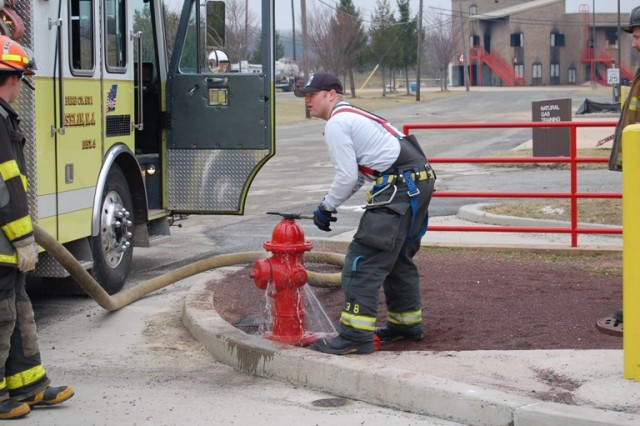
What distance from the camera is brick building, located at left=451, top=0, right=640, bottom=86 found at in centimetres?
9875

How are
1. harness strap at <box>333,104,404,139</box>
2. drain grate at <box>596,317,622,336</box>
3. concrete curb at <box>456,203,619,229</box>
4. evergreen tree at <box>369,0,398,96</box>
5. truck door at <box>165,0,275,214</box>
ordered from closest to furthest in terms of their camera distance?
harness strap at <box>333,104,404,139</box> → drain grate at <box>596,317,622,336</box> → truck door at <box>165,0,275,214</box> → concrete curb at <box>456,203,619,229</box> → evergreen tree at <box>369,0,398,96</box>

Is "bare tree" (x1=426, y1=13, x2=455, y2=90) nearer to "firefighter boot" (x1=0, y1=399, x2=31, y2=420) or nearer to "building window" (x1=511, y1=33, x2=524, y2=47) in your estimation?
"building window" (x1=511, y1=33, x2=524, y2=47)

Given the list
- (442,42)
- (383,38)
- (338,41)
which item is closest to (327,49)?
(338,41)

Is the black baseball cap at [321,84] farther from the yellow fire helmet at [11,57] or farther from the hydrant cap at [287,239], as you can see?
the yellow fire helmet at [11,57]

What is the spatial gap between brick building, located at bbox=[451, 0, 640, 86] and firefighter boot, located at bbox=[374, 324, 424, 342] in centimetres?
9388

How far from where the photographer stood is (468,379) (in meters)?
5.61

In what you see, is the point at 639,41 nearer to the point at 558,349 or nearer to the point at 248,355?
the point at 558,349

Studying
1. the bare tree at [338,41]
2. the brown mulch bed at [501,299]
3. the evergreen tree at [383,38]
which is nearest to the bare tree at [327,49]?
the bare tree at [338,41]

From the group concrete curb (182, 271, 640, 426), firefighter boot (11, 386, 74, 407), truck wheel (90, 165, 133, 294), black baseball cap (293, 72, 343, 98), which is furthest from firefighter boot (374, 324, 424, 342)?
truck wheel (90, 165, 133, 294)

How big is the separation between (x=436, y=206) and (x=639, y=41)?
8.05m

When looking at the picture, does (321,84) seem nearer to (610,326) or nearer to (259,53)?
(610,326)

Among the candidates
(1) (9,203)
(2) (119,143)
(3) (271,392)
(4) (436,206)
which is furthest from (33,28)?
(4) (436,206)

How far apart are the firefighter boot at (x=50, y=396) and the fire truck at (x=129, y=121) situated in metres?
2.11

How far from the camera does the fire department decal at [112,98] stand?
8.88 m
